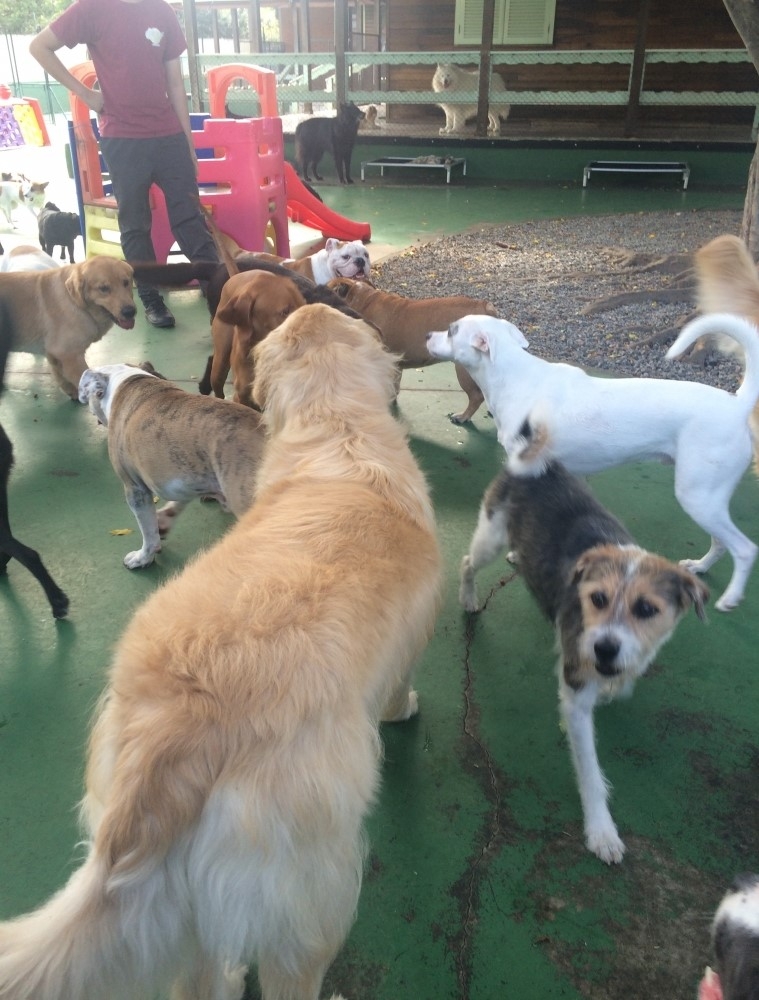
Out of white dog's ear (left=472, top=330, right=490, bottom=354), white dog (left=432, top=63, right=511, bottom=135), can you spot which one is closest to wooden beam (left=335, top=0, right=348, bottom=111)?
white dog (left=432, top=63, right=511, bottom=135)

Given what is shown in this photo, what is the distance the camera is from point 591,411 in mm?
2998

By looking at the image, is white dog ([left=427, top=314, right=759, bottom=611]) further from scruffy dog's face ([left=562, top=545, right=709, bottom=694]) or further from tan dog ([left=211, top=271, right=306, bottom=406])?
tan dog ([left=211, top=271, right=306, bottom=406])

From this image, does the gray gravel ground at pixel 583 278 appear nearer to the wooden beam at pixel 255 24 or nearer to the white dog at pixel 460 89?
the white dog at pixel 460 89

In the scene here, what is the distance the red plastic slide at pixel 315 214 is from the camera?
26.5 ft

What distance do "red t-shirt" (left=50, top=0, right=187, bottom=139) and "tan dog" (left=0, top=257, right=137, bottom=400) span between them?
1.23m

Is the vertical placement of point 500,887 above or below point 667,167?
below

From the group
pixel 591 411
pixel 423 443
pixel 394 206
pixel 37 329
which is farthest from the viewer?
pixel 394 206

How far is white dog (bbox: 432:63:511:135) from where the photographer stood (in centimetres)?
1488

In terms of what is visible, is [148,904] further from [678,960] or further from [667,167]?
[667,167]

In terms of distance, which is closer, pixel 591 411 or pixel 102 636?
pixel 102 636

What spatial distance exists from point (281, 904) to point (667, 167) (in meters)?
14.1

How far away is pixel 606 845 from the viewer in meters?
1.91

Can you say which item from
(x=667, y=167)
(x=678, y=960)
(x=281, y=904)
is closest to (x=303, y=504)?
(x=281, y=904)

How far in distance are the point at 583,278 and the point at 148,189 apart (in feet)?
14.6
